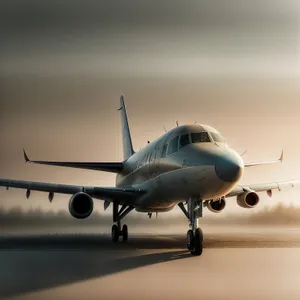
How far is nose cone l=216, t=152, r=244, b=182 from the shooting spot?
14102mm

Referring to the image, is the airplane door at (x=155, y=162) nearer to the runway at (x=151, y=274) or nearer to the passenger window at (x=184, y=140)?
the passenger window at (x=184, y=140)

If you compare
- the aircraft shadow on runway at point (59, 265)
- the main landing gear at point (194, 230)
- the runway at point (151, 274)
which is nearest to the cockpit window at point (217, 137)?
the main landing gear at point (194, 230)

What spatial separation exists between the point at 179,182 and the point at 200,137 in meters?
1.37

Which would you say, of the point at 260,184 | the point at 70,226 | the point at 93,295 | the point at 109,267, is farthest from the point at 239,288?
the point at 70,226

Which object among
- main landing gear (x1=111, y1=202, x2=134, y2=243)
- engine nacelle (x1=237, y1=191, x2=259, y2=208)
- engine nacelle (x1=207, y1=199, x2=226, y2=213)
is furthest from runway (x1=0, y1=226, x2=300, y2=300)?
main landing gear (x1=111, y1=202, x2=134, y2=243)

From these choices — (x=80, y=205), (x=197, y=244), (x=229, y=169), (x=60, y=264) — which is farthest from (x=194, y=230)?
(x=80, y=205)

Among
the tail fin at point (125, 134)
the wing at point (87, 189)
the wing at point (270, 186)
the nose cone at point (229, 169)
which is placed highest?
the tail fin at point (125, 134)

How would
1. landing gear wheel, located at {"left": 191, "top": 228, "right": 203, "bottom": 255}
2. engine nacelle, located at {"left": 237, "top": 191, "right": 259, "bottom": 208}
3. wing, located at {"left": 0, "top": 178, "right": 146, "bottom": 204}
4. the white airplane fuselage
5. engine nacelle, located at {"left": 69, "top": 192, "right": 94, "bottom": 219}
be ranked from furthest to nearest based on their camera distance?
wing, located at {"left": 0, "top": 178, "right": 146, "bottom": 204} < engine nacelle, located at {"left": 237, "top": 191, "right": 259, "bottom": 208} < engine nacelle, located at {"left": 69, "top": 192, "right": 94, "bottom": 219} < landing gear wheel, located at {"left": 191, "top": 228, "right": 203, "bottom": 255} < the white airplane fuselage

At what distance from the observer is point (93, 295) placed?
7520mm

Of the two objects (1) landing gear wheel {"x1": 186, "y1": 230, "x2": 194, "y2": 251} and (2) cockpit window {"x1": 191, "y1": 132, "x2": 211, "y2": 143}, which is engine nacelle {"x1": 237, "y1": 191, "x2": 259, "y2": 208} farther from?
(1) landing gear wheel {"x1": 186, "y1": 230, "x2": 194, "y2": 251}

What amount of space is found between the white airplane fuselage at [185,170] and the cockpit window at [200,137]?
63 mm

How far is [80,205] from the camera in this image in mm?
18719

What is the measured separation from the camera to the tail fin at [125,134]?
33.7 m

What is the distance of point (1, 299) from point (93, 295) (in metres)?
1.14
